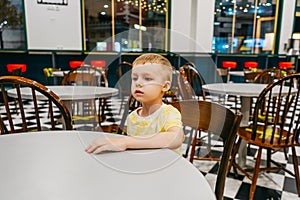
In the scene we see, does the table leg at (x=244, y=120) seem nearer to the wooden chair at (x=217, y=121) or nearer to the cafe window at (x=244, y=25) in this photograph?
the wooden chair at (x=217, y=121)

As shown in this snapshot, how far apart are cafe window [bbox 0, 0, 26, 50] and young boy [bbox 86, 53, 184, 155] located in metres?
7.30

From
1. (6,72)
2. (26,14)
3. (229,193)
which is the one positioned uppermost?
(26,14)

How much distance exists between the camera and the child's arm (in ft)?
2.85

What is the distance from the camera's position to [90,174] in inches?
29.8

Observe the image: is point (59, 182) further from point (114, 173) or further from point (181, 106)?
point (181, 106)

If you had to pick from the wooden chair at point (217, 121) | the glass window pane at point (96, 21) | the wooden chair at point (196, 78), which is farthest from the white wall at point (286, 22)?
the wooden chair at point (217, 121)

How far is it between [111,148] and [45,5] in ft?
23.7

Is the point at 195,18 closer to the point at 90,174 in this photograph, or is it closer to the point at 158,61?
the point at 158,61

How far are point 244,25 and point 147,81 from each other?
9520 millimetres

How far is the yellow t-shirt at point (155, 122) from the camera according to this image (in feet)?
3.08

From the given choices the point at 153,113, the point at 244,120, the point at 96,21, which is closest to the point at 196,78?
the point at 244,120

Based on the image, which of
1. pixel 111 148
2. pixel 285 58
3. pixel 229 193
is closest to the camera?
pixel 111 148

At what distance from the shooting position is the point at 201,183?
2.30 feet

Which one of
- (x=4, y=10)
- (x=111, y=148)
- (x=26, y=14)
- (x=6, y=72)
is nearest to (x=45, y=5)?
(x=26, y=14)
